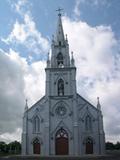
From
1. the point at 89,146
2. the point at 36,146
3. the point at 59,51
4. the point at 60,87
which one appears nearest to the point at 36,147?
the point at 36,146

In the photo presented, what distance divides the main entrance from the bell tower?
7010 mm

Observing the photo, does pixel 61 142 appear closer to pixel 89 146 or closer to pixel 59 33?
pixel 89 146

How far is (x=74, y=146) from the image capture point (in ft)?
145

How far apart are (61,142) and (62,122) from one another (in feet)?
11.2

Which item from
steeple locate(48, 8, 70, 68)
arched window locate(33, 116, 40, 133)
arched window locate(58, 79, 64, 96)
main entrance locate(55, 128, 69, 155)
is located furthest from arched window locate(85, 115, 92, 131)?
steeple locate(48, 8, 70, 68)

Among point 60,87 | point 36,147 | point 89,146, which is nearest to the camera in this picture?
point 89,146

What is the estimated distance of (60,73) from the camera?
49.6m

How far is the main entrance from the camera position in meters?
45.1

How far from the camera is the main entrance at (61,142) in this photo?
4509 centimetres

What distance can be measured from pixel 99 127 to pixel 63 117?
652cm

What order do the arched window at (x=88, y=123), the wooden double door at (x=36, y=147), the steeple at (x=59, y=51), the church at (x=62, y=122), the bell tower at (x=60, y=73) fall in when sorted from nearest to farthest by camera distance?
the church at (x=62, y=122), the wooden double door at (x=36, y=147), the arched window at (x=88, y=123), the bell tower at (x=60, y=73), the steeple at (x=59, y=51)

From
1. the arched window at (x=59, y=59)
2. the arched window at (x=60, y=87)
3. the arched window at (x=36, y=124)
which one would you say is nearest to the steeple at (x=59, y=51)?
the arched window at (x=59, y=59)

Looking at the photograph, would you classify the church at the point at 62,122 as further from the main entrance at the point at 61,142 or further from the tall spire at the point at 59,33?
the tall spire at the point at 59,33

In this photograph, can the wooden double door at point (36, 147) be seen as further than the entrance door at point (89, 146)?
Yes
